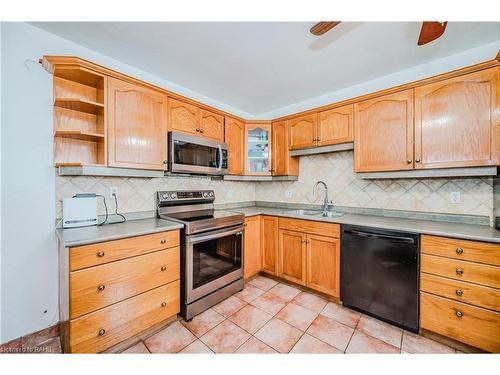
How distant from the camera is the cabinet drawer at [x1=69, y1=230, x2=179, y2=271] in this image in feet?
4.41

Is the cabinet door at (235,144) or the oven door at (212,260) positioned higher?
the cabinet door at (235,144)

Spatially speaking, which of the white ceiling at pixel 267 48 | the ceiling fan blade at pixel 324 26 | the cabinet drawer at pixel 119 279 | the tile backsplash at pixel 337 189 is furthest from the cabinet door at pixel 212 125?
the ceiling fan blade at pixel 324 26

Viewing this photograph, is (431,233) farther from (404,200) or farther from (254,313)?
(254,313)

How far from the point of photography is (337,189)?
270 centimetres

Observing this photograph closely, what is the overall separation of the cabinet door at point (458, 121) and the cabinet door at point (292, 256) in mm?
1366

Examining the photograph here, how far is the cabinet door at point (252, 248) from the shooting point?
2.59m

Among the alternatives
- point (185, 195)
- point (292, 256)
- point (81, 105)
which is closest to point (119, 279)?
point (185, 195)

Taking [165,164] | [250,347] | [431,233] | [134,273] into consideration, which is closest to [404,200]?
[431,233]

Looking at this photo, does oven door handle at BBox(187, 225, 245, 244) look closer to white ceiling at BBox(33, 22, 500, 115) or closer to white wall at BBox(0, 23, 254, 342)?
white wall at BBox(0, 23, 254, 342)

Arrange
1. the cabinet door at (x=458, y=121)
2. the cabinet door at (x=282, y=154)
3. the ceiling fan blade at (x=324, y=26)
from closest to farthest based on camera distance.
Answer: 1. the ceiling fan blade at (x=324, y=26)
2. the cabinet door at (x=458, y=121)
3. the cabinet door at (x=282, y=154)

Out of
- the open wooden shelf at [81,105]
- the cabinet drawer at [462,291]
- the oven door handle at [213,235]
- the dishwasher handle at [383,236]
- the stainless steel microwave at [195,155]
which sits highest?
the open wooden shelf at [81,105]

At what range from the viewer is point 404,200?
221 cm

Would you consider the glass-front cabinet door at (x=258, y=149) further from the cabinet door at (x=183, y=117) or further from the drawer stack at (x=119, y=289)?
the drawer stack at (x=119, y=289)

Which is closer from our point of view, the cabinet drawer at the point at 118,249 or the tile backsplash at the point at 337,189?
the cabinet drawer at the point at 118,249
